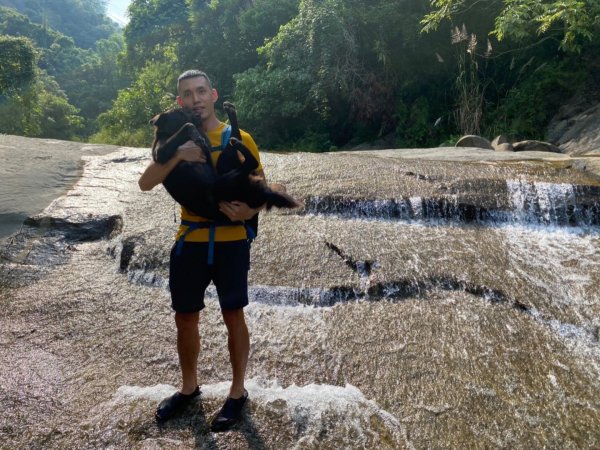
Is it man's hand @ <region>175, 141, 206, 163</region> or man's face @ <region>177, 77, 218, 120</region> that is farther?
man's face @ <region>177, 77, 218, 120</region>

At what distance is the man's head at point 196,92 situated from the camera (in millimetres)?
2297

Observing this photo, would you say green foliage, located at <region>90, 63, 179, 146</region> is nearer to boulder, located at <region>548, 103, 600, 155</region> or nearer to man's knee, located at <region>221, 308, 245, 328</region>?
Answer: boulder, located at <region>548, 103, 600, 155</region>

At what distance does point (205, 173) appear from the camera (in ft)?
7.35

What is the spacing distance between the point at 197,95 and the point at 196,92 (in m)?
0.01

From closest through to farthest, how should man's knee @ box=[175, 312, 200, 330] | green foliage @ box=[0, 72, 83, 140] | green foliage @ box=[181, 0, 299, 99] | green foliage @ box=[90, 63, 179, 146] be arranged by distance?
man's knee @ box=[175, 312, 200, 330] < green foliage @ box=[181, 0, 299, 99] < green foliage @ box=[90, 63, 179, 146] < green foliage @ box=[0, 72, 83, 140]

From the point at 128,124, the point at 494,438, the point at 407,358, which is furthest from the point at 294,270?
the point at 128,124

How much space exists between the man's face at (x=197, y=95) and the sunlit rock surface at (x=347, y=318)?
158 centimetres

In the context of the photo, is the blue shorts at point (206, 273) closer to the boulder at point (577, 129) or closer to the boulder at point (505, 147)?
the boulder at point (505, 147)

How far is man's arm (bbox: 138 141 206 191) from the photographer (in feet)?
7.12

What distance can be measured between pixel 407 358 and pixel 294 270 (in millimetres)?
1393

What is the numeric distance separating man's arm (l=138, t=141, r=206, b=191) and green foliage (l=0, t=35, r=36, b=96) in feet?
72.3

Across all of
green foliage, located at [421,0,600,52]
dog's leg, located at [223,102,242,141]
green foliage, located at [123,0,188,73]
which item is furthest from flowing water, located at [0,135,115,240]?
green foliage, located at [123,0,188,73]

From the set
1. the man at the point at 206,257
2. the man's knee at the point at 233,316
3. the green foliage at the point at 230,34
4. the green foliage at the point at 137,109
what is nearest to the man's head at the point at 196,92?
the man at the point at 206,257

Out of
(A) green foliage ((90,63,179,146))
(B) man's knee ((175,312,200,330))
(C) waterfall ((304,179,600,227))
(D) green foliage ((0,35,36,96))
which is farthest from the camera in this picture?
(D) green foliage ((0,35,36,96))
